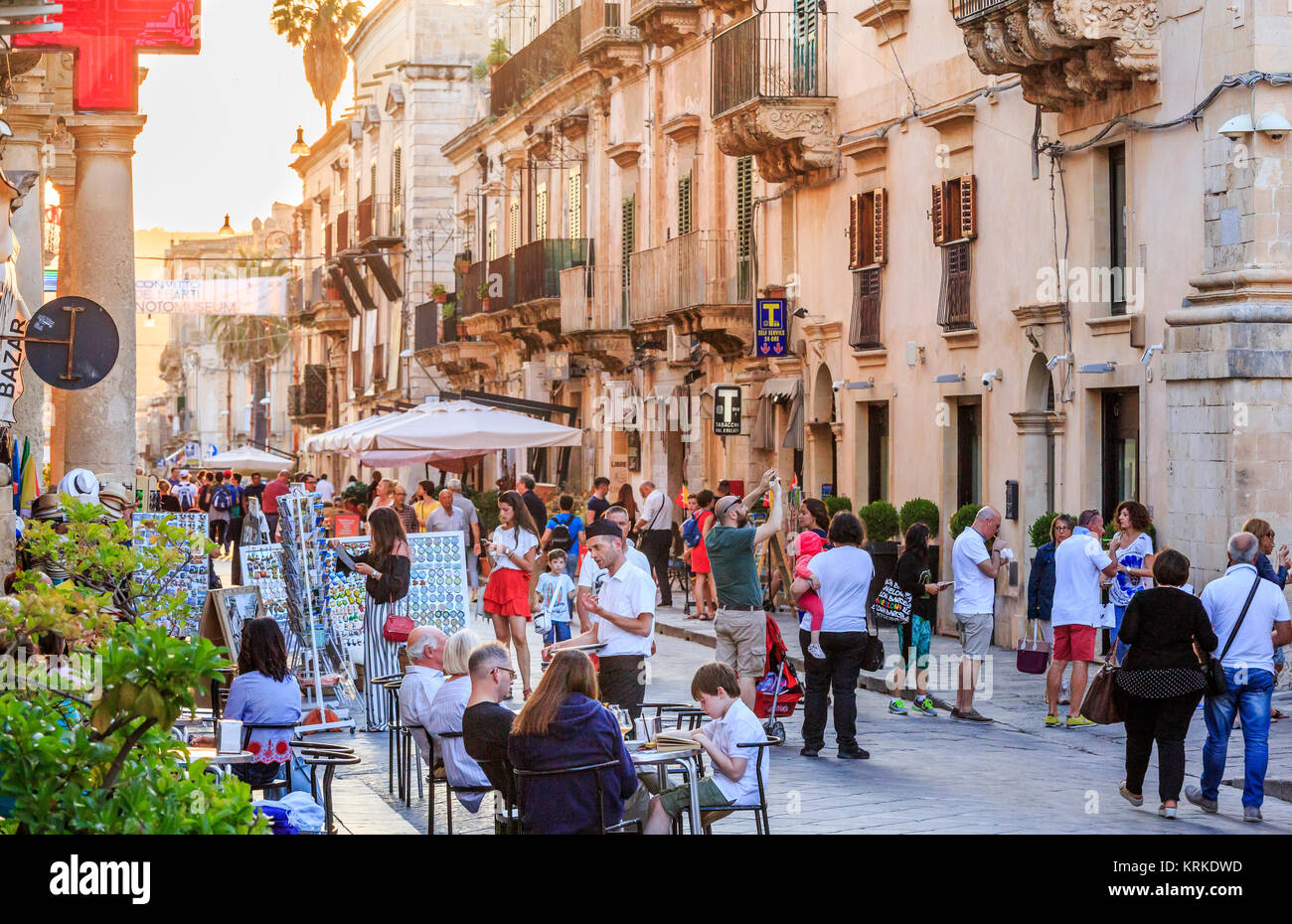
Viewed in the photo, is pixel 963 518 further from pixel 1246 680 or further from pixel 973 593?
pixel 1246 680

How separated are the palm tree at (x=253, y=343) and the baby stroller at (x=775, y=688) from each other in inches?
→ 2405

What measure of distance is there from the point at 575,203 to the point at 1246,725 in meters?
27.8

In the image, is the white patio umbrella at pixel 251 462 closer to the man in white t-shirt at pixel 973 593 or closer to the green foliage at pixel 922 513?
the green foliage at pixel 922 513

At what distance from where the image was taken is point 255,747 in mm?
8992

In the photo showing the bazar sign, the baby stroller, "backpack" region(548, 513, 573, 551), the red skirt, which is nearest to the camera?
the baby stroller

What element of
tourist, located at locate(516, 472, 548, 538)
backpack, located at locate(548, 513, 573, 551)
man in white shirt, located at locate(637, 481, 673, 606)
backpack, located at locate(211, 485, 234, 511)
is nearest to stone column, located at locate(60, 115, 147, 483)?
backpack, located at locate(548, 513, 573, 551)

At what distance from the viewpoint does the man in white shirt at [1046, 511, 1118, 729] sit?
13820 mm

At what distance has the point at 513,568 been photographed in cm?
1644

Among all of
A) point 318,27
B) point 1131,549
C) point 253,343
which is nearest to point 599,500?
point 1131,549

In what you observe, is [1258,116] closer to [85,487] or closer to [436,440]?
[85,487]

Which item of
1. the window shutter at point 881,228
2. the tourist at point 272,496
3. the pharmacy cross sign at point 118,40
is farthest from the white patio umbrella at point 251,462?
the pharmacy cross sign at point 118,40

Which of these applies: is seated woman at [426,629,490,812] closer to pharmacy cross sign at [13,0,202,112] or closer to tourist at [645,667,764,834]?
tourist at [645,667,764,834]

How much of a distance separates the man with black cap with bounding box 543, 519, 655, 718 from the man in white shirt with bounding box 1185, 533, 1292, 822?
333 cm

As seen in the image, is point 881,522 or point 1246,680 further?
point 881,522
